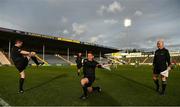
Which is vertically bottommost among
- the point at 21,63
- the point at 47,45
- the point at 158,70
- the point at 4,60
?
the point at 4,60

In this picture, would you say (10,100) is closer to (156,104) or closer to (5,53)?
(156,104)

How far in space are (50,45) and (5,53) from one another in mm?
14905

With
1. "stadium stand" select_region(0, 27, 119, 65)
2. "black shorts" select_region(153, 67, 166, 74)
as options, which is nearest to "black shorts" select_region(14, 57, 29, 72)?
"black shorts" select_region(153, 67, 166, 74)

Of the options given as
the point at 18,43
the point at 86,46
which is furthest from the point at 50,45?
the point at 18,43

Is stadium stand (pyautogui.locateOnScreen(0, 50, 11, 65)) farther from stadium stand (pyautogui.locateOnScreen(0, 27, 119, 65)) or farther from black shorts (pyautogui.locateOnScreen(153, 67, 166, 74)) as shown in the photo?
black shorts (pyautogui.locateOnScreen(153, 67, 166, 74))

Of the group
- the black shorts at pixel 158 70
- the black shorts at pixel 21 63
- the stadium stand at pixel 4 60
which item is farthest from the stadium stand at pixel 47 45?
the black shorts at pixel 158 70

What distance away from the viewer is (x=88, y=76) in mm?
8188

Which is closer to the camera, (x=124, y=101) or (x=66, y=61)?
(x=124, y=101)

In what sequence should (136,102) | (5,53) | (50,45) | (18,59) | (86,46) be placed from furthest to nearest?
1. (86,46)
2. (50,45)
3. (5,53)
4. (18,59)
5. (136,102)

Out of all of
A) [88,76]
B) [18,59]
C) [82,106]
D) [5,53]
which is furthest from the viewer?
[5,53]

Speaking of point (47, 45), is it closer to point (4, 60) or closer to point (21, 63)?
point (4, 60)

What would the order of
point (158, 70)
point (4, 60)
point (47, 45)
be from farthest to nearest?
point (47, 45) → point (4, 60) → point (158, 70)

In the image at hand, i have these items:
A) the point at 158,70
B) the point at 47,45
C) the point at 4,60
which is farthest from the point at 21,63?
the point at 47,45

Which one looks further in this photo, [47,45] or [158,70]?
[47,45]
